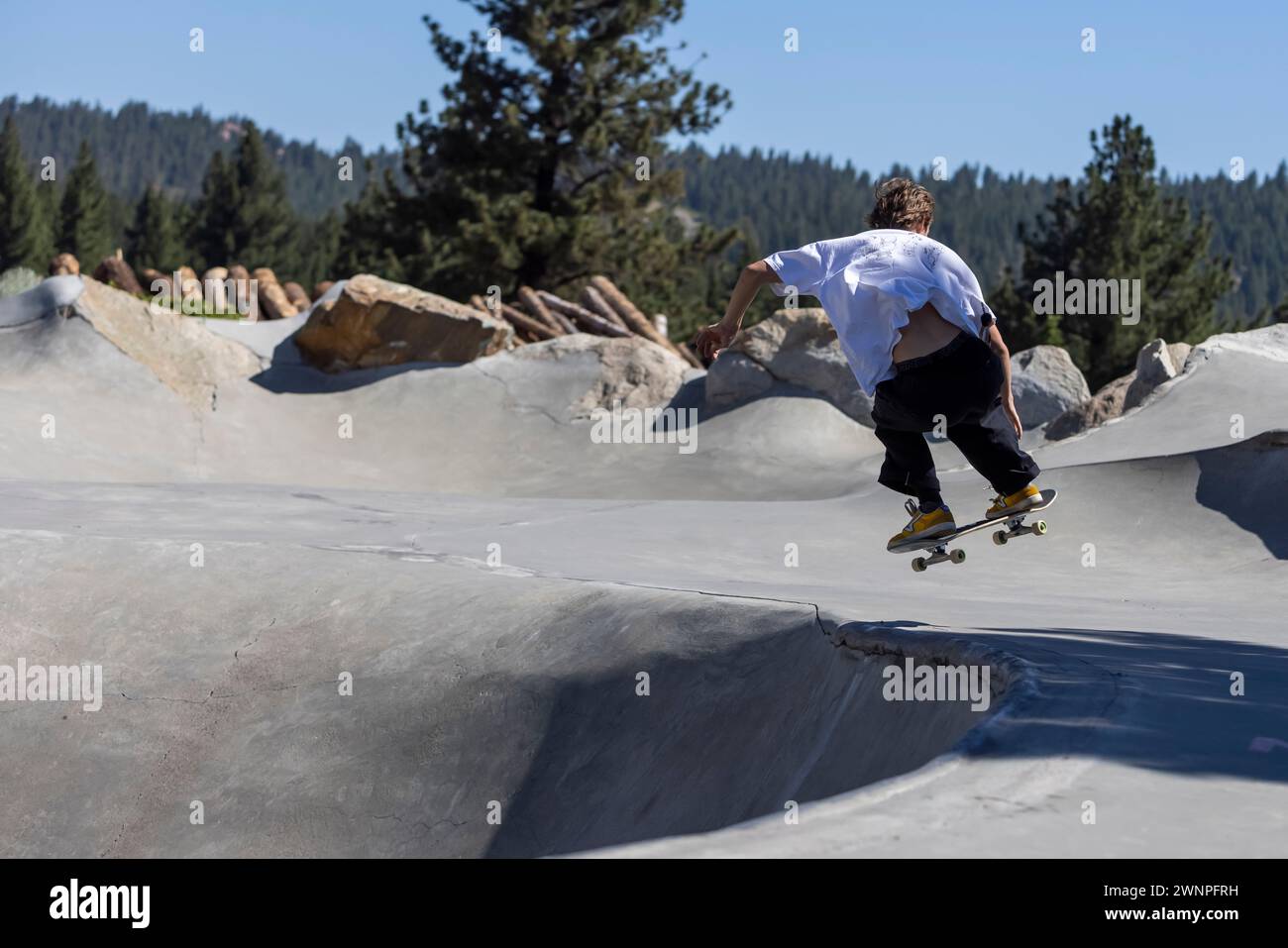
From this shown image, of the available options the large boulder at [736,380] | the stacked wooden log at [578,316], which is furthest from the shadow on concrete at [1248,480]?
the stacked wooden log at [578,316]

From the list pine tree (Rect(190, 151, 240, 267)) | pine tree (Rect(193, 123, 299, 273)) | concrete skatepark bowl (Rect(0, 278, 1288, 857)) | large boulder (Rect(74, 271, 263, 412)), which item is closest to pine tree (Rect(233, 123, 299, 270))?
pine tree (Rect(193, 123, 299, 273))

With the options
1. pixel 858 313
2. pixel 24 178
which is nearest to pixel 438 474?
pixel 858 313

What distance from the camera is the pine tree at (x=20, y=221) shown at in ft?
182

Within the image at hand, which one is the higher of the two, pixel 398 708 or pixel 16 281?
pixel 16 281

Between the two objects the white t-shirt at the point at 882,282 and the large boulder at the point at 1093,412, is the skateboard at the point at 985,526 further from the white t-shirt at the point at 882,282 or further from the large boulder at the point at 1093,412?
the large boulder at the point at 1093,412

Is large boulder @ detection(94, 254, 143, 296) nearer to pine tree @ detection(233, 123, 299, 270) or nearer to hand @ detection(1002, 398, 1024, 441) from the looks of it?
pine tree @ detection(233, 123, 299, 270)

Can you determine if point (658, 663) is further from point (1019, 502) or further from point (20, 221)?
point (20, 221)

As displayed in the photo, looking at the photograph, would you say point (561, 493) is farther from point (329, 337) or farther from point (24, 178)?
point (24, 178)

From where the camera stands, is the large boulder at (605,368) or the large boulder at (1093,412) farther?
the large boulder at (605,368)

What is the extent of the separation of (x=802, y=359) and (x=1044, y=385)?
2.84 meters

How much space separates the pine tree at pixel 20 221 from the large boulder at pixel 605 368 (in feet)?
148

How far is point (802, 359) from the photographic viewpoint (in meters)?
15.6

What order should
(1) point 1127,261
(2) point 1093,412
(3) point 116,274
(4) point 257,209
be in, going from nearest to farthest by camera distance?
(2) point 1093,412, (1) point 1127,261, (3) point 116,274, (4) point 257,209

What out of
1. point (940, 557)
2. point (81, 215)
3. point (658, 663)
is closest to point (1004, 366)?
point (940, 557)
